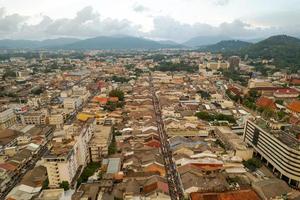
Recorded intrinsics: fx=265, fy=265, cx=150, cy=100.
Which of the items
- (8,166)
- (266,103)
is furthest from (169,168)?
(266,103)

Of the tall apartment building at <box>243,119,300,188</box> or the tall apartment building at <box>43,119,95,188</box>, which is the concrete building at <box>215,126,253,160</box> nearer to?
the tall apartment building at <box>243,119,300,188</box>

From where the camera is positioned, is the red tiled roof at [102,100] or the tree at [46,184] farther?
the red tiled roof at [102,100]

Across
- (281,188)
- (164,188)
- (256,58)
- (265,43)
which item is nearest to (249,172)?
(281,188)

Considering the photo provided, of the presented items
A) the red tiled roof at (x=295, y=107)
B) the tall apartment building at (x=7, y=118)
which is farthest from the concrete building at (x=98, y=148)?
the red tiled roof at (x=295, y=107)

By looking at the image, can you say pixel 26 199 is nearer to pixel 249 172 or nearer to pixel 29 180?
pixel 29 180

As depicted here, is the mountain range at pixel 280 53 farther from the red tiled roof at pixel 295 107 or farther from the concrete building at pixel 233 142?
the concrete building at pixel 233 142
